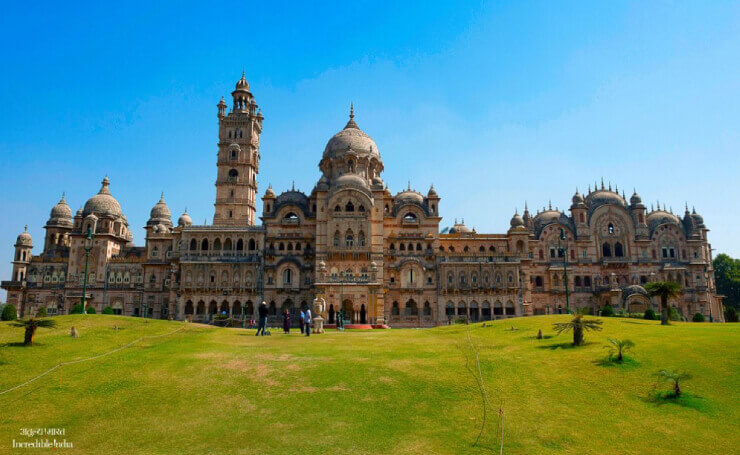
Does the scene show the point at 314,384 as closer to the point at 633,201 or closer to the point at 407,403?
the point at 407,403

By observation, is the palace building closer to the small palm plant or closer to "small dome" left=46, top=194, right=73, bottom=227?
"small dome" left=46, top=194, right=73, bottom=227

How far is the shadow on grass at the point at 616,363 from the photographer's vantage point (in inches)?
722

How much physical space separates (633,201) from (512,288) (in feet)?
76.4

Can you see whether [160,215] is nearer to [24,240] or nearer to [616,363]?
[24,240]

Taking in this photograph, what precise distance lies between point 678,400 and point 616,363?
3395 millimetres

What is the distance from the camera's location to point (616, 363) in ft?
61.1

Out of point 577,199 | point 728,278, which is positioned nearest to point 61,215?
point 577,199

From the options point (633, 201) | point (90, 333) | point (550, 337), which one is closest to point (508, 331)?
point (550, 337)

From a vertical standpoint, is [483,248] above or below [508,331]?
above

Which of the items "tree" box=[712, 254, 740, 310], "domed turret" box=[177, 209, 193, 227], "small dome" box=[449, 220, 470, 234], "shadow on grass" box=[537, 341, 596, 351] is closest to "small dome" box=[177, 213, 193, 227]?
"domed turret" box=[177, 209, 193, 227]

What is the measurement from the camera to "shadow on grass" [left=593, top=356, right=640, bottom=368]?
18.3 m

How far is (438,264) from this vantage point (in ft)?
198

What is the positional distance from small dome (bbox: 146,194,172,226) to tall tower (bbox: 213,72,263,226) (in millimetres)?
14812

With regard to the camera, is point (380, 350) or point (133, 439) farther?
point (380, 350)
